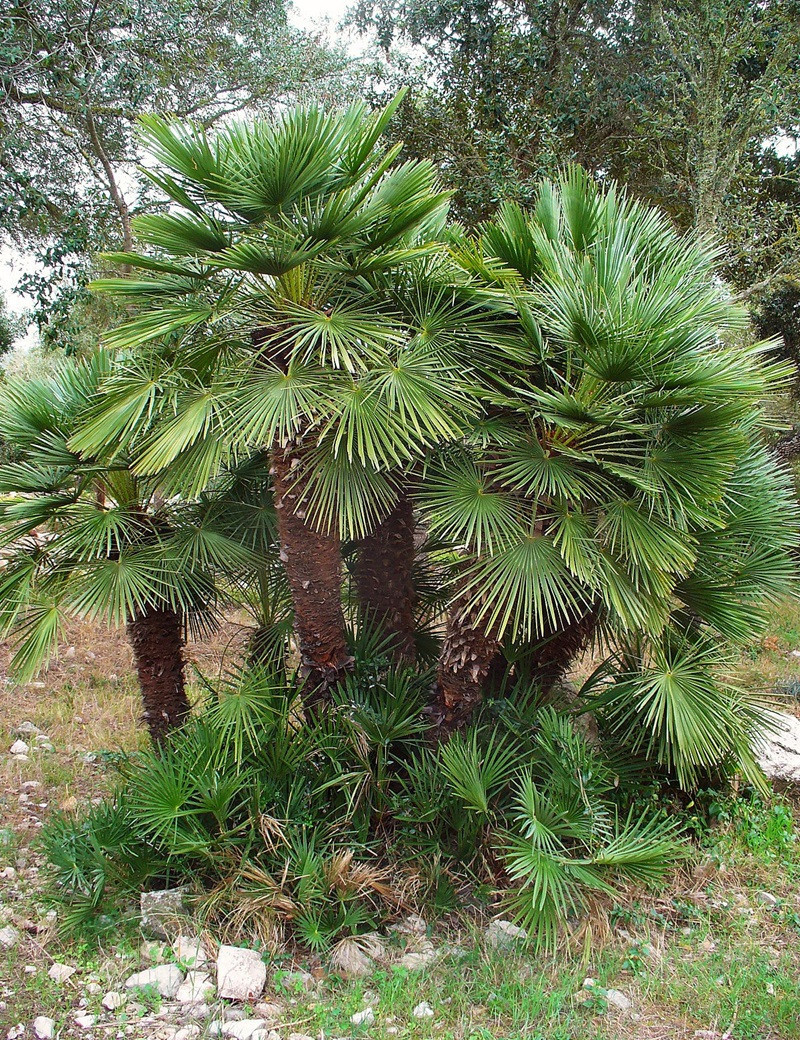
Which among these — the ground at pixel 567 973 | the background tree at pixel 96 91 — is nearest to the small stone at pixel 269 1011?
the ground at pixel 567 973

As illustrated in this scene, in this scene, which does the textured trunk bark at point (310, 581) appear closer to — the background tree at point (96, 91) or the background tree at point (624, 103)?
the background tree at point (96, 91)

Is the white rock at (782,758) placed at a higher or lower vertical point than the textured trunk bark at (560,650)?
lower

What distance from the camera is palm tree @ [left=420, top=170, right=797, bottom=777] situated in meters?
3.42

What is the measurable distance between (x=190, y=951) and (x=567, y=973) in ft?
5.26

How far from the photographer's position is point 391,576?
4.56 m

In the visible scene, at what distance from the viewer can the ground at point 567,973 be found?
10.0ft

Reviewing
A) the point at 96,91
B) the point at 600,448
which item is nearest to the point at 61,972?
the point at 600,448

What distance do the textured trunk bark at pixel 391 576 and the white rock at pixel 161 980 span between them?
1.86m

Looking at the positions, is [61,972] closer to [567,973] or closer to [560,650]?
[567,973]

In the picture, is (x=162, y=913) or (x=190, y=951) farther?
(x=162, y=913)

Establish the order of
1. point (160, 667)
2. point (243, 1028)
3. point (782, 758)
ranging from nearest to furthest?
1. point (243, 1028)
2. point (160, 667)
3. point (782, 758)

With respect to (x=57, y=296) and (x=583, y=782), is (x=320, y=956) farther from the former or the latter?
(x=57, y=296)

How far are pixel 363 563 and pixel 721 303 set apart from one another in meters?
2.31

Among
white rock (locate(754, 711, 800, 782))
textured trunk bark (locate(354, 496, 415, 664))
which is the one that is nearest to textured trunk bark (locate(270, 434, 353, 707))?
textured trunk bark (locate(354, 496, 415, 664))
